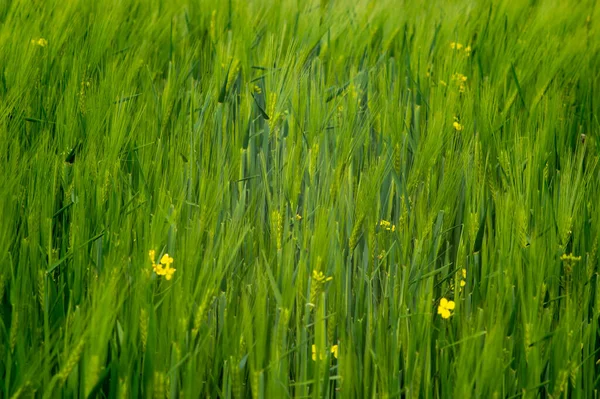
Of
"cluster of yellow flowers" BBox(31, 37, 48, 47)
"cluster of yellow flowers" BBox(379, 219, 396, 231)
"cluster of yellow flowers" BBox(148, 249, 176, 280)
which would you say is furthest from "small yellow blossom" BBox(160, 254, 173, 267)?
"cluster of yellow flowers" BBox(31, 37, 48, 47)

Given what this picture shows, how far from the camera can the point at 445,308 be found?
1010 millimetres

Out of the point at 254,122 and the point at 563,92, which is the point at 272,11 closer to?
the point at 254,122

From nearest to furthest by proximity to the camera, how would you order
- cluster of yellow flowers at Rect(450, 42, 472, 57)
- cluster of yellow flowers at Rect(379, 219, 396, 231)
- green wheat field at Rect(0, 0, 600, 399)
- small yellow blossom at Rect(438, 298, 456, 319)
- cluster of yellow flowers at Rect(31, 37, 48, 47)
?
green wheat field at Rect(0, 0, 600, 399) < small yellow blossom at Rect(438, 298, 456, 319) < cluster of yellow flowers at Rect(379, 219, 396, 231) < cluster of yellow flowers at Rect(31, 37, 48, 47) < cluster of yellow flowers at Rect(450, 42, 472, 57)

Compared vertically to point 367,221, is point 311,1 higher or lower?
higher

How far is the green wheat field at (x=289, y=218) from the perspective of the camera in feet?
2.90

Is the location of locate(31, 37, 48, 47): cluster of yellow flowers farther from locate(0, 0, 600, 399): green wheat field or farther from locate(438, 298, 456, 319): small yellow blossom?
locate(438, 298, 456, 319): small yellow blossom

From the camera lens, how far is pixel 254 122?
1.47m

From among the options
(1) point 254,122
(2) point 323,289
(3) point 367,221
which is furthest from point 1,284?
(1) point 254,122

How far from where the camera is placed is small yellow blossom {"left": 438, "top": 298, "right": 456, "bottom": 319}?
99 cm

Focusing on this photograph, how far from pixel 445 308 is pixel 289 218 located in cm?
28

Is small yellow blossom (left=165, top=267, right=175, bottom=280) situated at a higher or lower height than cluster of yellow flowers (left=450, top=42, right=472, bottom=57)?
lower

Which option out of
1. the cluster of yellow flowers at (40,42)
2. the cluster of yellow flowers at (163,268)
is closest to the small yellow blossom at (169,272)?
the cluster of yellow flowers at (163,268)

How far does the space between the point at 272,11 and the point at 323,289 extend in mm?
1161

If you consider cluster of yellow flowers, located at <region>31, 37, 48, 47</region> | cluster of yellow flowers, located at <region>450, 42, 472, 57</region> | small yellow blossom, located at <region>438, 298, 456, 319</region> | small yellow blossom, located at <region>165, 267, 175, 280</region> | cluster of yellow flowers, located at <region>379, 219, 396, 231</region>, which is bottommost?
small yellow blossom, located at <region>438, 298, 456, 319</region>
